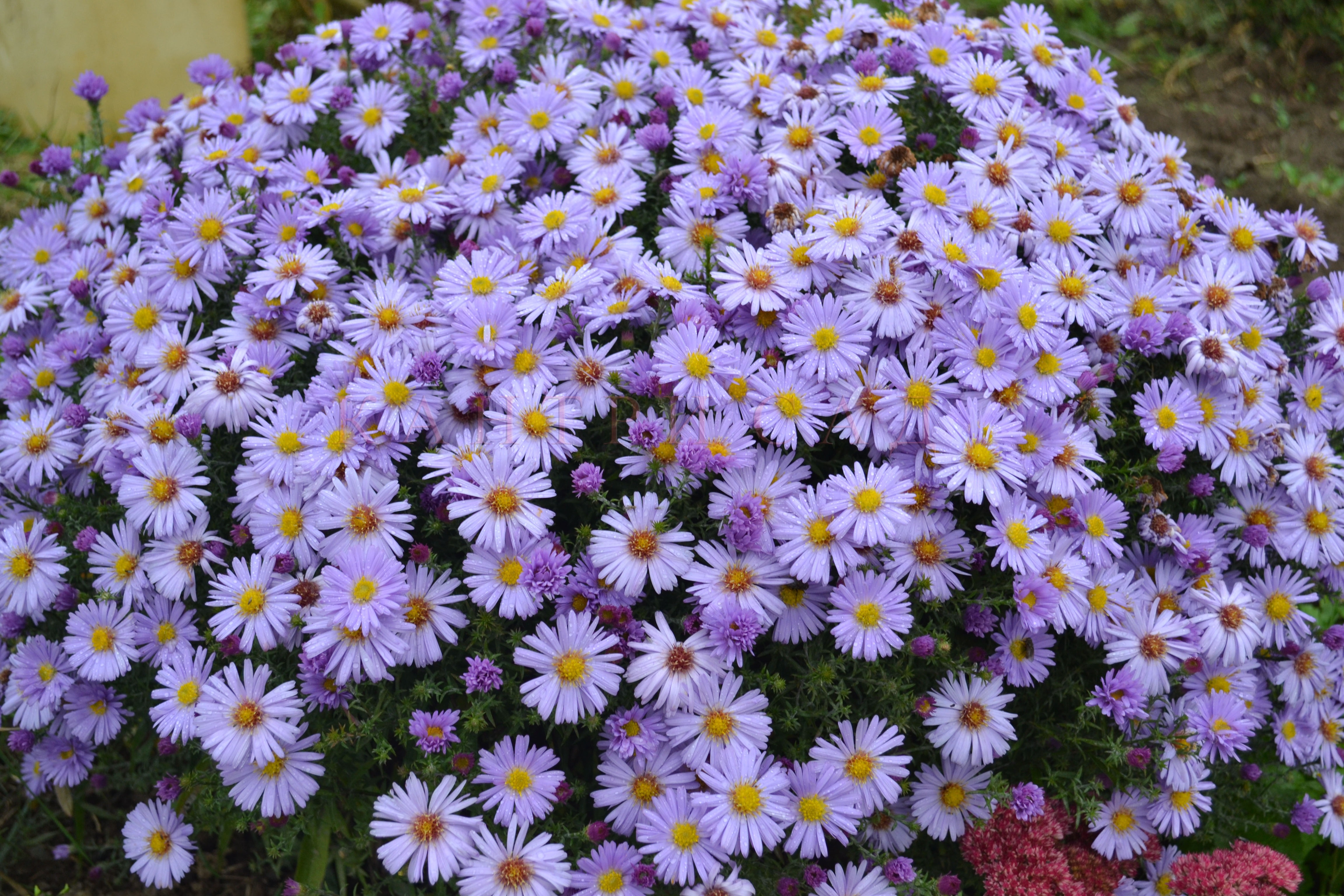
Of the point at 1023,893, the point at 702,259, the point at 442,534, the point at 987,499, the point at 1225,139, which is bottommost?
the point at 1023,893

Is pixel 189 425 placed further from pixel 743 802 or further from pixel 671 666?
pixel 743 802

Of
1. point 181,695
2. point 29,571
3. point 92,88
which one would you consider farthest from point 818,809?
point 92,88

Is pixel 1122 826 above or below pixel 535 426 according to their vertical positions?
below

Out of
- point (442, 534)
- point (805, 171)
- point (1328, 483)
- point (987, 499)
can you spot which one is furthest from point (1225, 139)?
point (442, 534)

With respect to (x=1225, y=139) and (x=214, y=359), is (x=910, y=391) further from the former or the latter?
(x=1225, y=139)

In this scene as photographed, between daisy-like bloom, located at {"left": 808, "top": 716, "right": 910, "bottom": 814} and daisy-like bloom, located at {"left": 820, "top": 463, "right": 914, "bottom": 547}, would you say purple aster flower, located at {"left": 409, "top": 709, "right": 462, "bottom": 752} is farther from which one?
daisy-like bloom, located at {"left": 820, "top": 463, "right": 914, "bottom": 547}

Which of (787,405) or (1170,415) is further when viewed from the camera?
(1170,415)
